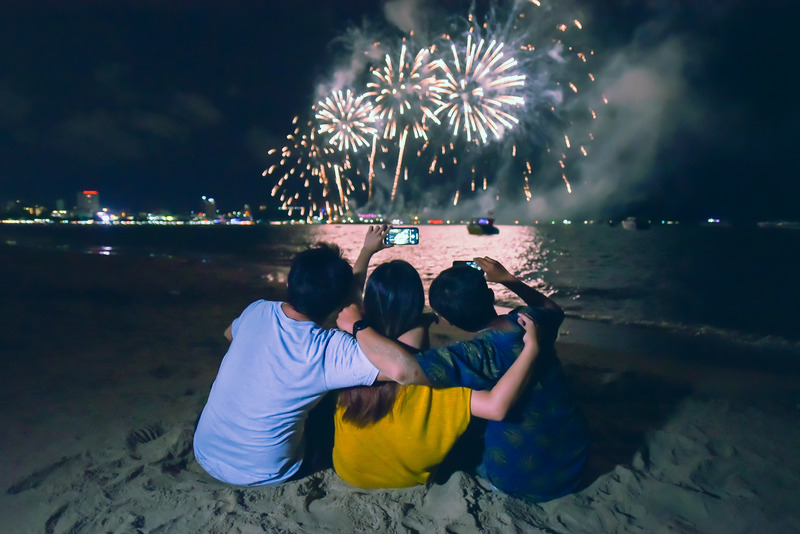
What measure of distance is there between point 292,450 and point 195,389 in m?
2.81

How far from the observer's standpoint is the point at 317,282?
98.7 inches

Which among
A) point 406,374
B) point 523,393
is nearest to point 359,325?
point 406,374

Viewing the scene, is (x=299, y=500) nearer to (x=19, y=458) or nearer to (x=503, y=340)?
(x=503, y=340)

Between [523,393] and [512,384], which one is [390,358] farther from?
[523,393]

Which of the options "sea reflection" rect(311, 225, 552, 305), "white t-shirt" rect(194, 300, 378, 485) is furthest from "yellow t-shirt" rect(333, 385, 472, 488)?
"sea reflection" rect(311, 225, 552, 305)

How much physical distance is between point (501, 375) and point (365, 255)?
50.4 inches

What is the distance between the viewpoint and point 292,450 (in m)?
2.88

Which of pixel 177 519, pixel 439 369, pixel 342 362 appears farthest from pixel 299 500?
A: pixel 439 369

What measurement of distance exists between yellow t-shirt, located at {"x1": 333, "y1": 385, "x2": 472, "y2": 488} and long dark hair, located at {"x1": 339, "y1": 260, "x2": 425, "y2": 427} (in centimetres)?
7

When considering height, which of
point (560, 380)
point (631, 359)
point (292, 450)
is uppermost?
point (560, 380)

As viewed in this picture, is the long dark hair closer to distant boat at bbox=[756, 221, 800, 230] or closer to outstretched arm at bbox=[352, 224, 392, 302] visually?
outstretched arm at bbox=[352, 224, 392, 302]

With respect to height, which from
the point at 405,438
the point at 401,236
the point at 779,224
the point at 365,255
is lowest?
the point at 779,224

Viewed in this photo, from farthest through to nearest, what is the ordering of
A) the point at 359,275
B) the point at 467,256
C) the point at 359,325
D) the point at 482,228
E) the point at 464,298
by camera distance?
the point at 482,228
the point at 467,256
the point at 359,275
the point at 464,298
the point at 359,325

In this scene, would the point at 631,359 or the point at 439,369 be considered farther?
the point at 631,359
